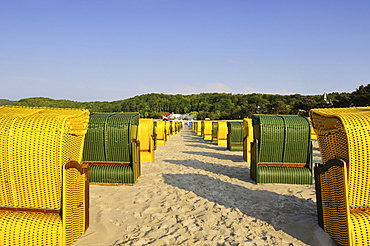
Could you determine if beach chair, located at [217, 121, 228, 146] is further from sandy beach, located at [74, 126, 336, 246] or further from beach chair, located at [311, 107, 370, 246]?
beach chair, located at [311, 107, 370, 246]

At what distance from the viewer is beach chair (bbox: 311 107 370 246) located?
337 cm

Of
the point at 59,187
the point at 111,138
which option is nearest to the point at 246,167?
the point at 111,138

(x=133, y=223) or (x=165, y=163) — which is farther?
(x=165, y=163)

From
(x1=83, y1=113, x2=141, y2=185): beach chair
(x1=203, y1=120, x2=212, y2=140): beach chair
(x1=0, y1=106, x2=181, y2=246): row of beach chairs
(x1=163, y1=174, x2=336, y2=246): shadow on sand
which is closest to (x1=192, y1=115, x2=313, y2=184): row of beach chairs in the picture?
(x1=163, y1=174, x2=336, y2=246): shadow on sand

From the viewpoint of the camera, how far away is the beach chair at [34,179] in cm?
329

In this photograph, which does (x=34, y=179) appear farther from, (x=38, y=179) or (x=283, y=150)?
(x=283, y=150)

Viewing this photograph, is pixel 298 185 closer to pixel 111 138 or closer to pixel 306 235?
pixel 306 235

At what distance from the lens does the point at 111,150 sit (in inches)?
294

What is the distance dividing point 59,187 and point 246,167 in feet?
27.5

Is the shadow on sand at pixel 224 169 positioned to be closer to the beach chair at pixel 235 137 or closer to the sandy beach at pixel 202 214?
the sandy beach at pixel 202 214

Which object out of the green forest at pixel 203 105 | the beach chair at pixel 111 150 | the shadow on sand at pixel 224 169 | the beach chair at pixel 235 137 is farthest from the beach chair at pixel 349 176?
the green forest at pixel 203 105

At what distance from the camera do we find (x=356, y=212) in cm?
353

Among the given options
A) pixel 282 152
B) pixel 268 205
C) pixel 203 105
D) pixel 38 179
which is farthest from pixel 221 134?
pixel 203 105

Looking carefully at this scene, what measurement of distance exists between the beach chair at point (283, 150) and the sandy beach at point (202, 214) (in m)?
0.29
